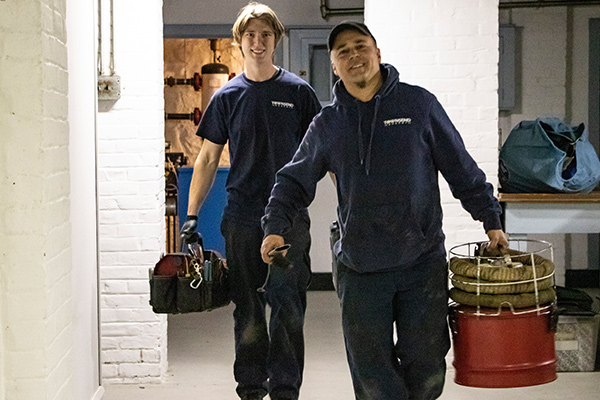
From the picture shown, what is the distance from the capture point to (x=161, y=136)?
4.06 metres

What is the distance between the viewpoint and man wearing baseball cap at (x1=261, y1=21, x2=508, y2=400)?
104 inches

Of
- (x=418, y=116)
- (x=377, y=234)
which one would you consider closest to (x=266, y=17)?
(x=418, y=116)

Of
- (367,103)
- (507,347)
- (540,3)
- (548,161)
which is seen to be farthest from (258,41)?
(540,3)

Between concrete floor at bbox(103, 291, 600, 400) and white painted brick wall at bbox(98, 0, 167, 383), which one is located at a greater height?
white painted brick wall at bbox(98, 0, 167, 383)

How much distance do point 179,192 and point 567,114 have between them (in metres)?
3.40

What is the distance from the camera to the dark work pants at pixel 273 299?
10.6 feet

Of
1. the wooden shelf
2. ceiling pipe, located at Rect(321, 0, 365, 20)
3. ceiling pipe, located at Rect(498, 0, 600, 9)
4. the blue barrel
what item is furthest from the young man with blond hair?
ceiling pipe, located at Rect(498, 0, 600, 9)

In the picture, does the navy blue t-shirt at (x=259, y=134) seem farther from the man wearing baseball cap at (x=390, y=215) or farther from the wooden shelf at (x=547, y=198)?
the wooden shelf at (x=547, y=198)

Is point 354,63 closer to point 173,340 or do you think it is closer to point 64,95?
point 64,95

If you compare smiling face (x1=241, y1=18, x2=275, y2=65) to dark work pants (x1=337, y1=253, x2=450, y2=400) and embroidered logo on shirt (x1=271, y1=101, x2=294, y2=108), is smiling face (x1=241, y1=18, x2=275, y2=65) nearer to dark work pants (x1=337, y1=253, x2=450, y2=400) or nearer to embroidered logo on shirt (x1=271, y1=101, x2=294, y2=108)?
embroidered logo on shirt (x1=271, y1=101, x2=294, y2=108)

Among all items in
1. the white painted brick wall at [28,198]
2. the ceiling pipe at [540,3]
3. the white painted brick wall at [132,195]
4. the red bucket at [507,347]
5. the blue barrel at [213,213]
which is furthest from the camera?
the blue barrel at [213,213]

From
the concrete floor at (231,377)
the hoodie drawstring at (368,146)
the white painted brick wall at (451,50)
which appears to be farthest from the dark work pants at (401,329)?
the white painted brick wall at (451,50)

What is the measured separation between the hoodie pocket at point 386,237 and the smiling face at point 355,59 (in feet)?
1.45

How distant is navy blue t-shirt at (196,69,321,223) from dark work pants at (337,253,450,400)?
2.31 feet
